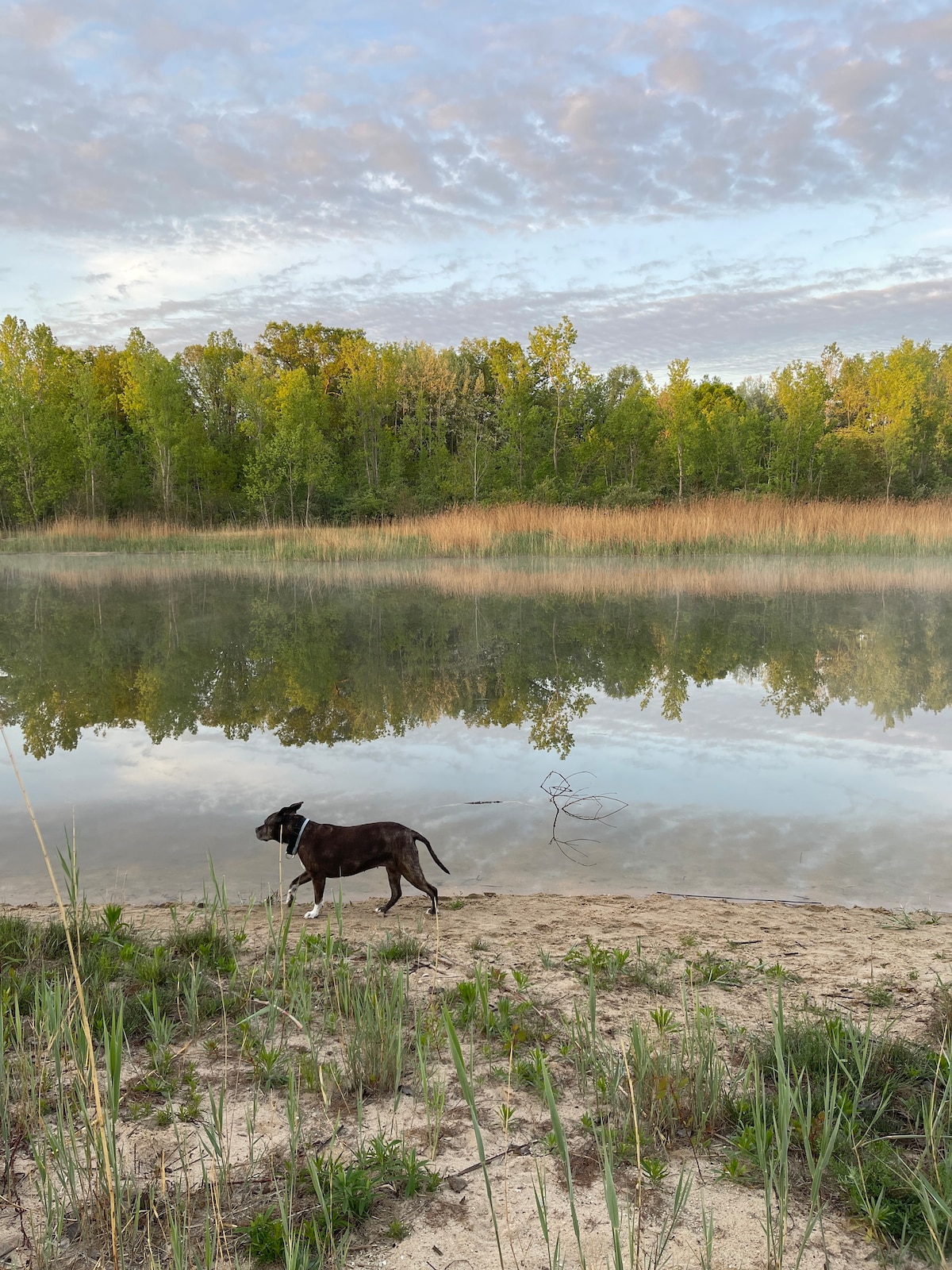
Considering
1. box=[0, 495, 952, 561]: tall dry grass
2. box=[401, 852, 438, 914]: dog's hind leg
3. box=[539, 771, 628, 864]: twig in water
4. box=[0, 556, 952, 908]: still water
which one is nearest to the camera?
box=[401, 852, 438, 914]: dog's hind leg

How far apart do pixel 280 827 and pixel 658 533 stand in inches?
881

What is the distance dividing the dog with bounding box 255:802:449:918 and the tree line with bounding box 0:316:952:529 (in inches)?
1362

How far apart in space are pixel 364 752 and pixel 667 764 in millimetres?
2267

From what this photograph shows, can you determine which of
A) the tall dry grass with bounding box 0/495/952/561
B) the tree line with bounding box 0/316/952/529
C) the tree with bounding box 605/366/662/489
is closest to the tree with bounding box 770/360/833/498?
the tree line with bounding box 0/316/952/529

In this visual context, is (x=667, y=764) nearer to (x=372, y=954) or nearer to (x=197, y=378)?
(x=372, y=954)

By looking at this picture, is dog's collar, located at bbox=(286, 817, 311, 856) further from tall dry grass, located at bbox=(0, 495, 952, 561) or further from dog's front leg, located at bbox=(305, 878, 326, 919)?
tall dry grass, located at bbox=(0, 495, 952, 561)

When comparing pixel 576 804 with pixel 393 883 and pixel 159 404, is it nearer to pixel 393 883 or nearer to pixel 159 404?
pixel 393 883

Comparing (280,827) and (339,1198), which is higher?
(280,827)

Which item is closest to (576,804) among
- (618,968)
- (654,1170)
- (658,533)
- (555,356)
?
(618,968)

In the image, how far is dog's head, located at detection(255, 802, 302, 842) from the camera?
13.1ft

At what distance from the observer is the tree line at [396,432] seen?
42.0 metres

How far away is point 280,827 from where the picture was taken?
4000 mm

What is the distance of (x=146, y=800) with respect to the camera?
554cm

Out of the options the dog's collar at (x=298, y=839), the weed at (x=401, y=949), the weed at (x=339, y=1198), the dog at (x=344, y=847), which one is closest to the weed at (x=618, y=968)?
the weed at (x=401, y=949)
